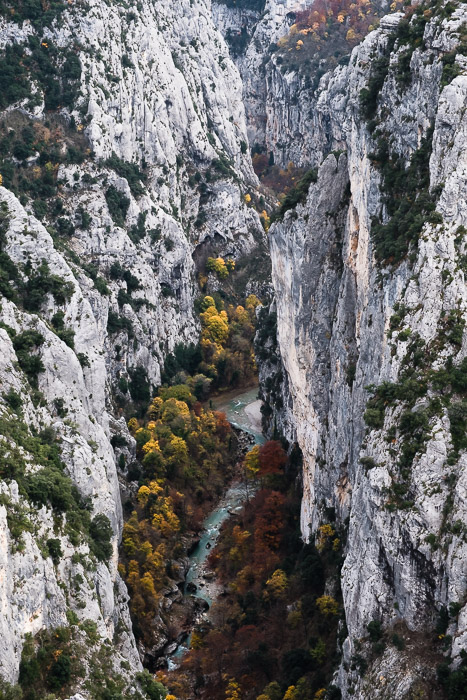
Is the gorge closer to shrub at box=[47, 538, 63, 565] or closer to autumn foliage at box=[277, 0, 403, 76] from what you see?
shrub at box=[47, 538, 63, 565]

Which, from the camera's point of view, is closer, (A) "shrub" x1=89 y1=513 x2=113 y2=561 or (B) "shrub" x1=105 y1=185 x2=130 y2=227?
(A) "shrub" x1=89 y1=513 x2=113 y2=561

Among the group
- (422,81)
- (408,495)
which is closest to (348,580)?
(408,495)

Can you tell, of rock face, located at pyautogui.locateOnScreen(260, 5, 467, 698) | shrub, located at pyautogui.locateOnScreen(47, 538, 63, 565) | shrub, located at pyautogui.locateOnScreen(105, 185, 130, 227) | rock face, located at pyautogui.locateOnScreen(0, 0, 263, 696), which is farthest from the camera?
shrub, located at pyautogui.locateOnScreen(105, 185, 130, 227)

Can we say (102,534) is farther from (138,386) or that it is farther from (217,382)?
(217,382)

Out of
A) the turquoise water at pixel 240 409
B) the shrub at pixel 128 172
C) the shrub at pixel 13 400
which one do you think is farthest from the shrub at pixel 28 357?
the shrub at pixel 128 172

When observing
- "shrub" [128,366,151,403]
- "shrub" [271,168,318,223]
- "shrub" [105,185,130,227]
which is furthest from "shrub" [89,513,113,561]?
"shrub" [105,185,130,227]

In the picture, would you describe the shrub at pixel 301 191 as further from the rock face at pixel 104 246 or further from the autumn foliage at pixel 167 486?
the autumn foliage at pixel 167 486

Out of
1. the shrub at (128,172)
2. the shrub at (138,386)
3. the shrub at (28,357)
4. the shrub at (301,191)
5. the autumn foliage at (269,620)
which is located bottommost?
the autumn foliage at (269,620)

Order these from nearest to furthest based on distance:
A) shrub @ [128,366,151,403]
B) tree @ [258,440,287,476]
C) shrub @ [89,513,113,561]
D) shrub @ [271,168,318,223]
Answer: shrub @ [89,513,113,561], shrub @ [271,168,318,223], tree @ [258,440,287,476], shrub @ [128,366,151,403]
